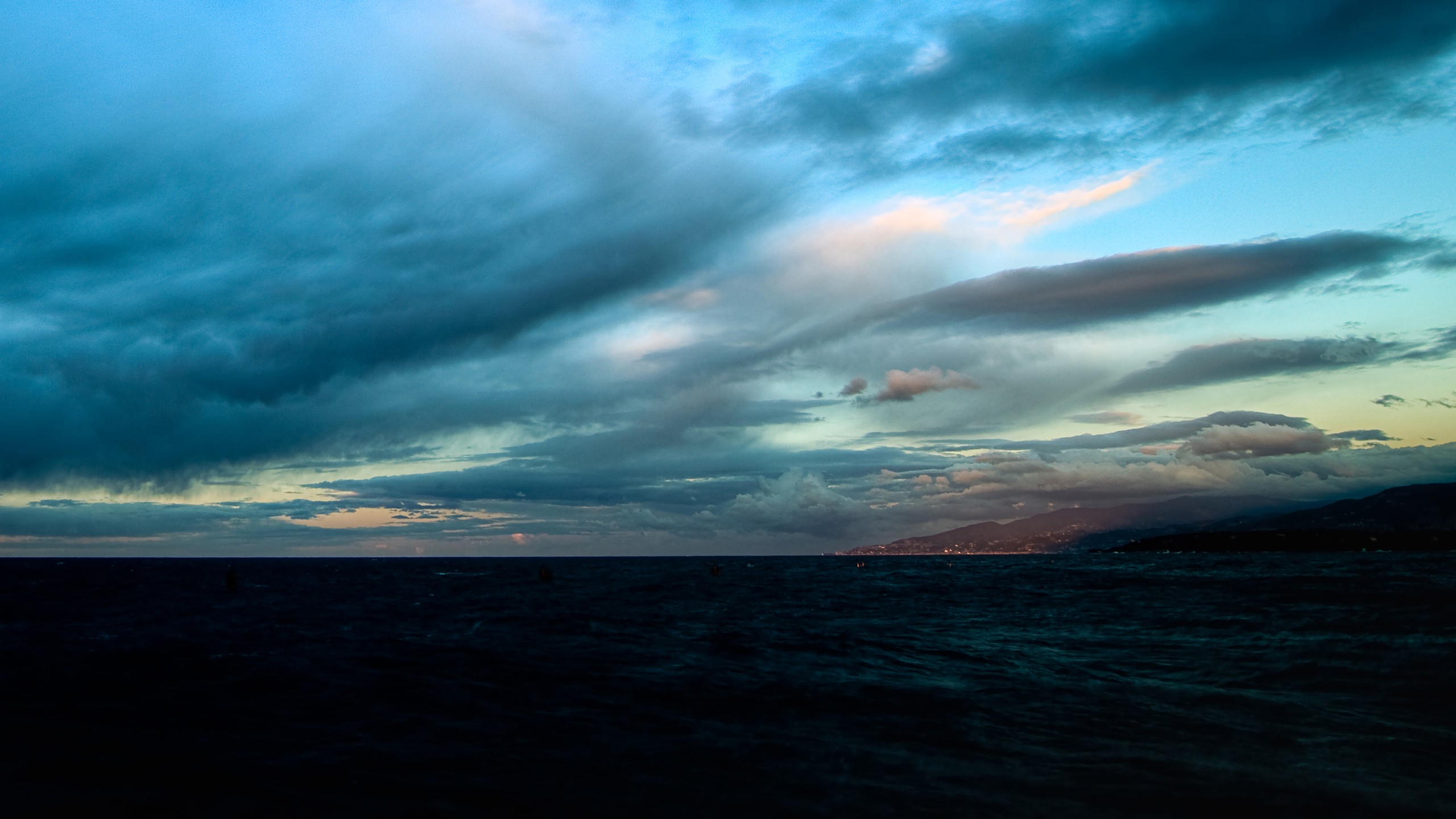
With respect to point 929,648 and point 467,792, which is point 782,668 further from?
point 467,792

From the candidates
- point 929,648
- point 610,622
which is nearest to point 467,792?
point 929,648

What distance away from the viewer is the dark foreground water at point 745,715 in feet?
46.8

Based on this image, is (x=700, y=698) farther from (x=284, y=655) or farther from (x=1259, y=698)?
(x=284, y=655)

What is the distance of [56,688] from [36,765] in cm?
1050

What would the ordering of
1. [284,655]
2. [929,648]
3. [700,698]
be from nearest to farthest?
1. [700,698]
2. [284,655]
3. [929,648]

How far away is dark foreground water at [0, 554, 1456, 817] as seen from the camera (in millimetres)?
14258

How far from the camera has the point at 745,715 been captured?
2077 centimetres

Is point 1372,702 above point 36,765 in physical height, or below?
below

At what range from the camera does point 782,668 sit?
27.5 meters

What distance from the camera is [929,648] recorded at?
3278cm

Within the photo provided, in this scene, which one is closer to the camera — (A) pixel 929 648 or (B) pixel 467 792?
(B) pixel 467 792

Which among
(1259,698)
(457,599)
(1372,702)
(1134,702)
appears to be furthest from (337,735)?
(457,599)

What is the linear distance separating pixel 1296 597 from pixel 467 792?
56.1 m

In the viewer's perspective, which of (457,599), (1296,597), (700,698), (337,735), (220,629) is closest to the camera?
(337,735)
